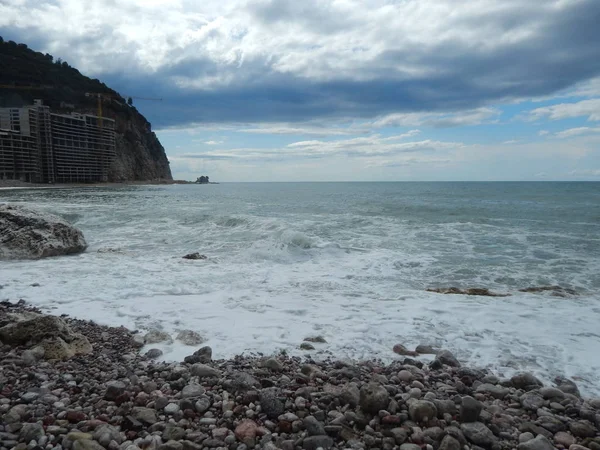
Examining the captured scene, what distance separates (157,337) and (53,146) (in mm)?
106568

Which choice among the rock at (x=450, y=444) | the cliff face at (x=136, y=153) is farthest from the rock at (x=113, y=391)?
the cliff face at (x=136, y=153)

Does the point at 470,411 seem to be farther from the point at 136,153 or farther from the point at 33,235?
the point at 136,153

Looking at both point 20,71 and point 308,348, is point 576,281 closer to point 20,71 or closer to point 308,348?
point 308,348

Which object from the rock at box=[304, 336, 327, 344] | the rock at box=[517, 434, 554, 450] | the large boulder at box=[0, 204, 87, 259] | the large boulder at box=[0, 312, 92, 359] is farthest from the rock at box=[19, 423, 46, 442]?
the large boulder at box=[0, 204, 87, 259]

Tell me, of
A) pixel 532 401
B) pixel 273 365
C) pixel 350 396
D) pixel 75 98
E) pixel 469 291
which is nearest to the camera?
pixel 350 396

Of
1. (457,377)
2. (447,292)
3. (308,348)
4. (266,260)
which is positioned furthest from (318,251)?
(457,377)

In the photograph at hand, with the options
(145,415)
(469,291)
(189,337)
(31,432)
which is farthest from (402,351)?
(469,291)

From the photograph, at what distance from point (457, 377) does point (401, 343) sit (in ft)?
3.41

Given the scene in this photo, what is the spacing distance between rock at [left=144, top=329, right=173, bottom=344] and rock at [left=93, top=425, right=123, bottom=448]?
197 centimetres

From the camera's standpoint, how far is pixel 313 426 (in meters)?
3.06

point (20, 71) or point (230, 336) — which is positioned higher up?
point (20, 71)

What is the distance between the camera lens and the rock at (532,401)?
3520mm

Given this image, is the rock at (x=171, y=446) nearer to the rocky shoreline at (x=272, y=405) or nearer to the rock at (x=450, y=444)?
the rocky shoreline at (x=272, y=405)

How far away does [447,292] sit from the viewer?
7766 mm
